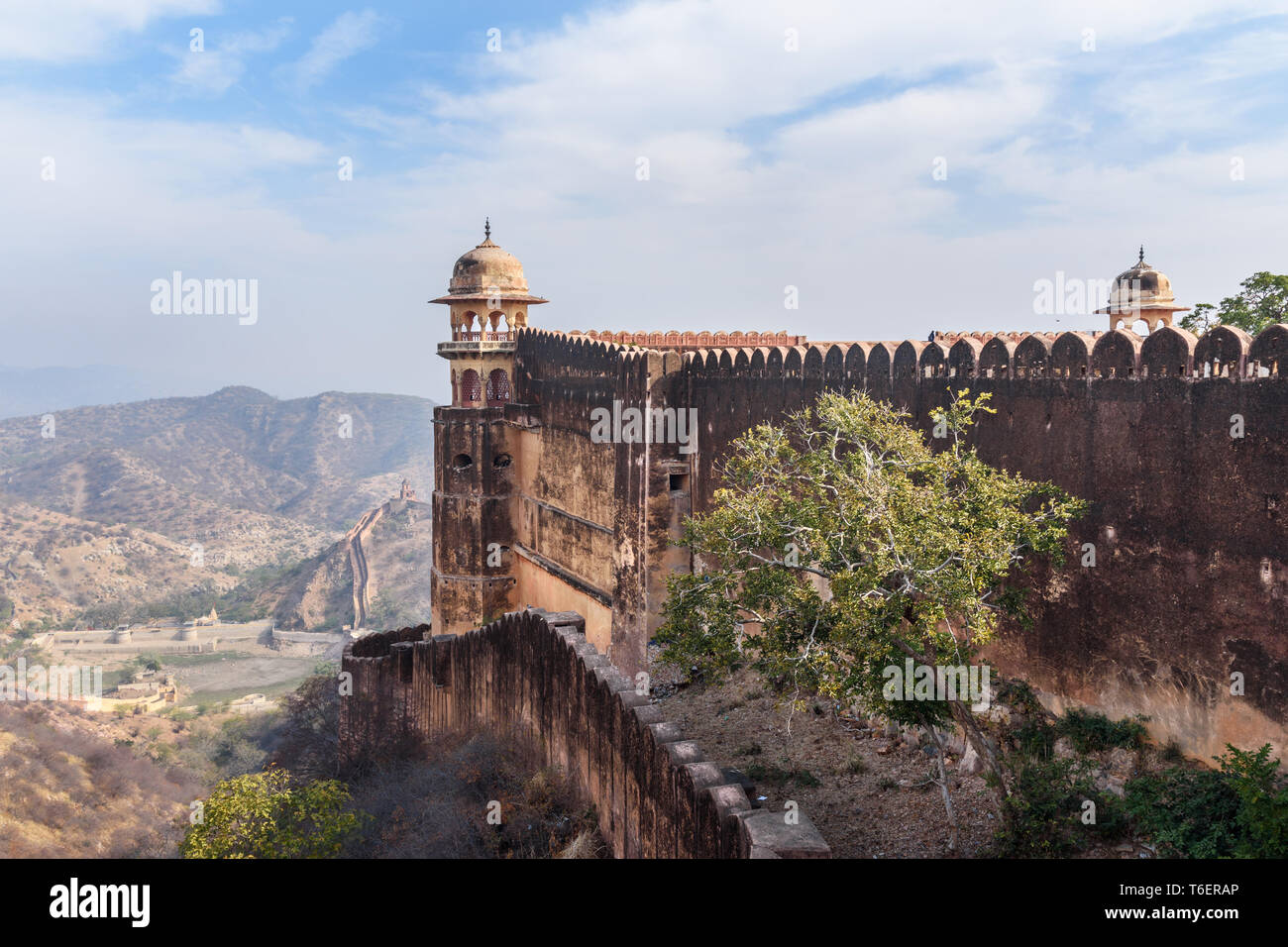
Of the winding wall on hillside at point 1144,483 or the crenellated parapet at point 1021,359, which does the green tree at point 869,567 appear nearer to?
the winding wall on hillside at point 1144,483

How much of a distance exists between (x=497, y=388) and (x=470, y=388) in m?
0.59

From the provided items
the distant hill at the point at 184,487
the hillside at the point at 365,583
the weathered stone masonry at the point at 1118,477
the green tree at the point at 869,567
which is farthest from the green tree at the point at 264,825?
the hillside at the point at 365,583

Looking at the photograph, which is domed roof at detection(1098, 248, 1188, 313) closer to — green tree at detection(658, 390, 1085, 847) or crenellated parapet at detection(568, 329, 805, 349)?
crenellated parapet at detection(568, 329, 805, 349)

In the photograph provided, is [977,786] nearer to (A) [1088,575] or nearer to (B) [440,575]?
(A) [1088,575]

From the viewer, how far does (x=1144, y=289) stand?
17266mm

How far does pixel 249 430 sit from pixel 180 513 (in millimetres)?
41575

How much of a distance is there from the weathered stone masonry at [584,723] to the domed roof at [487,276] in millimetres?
8514

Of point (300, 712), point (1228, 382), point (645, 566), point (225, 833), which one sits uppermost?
point (1228, 382)

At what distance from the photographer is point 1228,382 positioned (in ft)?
22.6

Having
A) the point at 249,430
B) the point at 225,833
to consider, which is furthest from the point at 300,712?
the point at 249,430

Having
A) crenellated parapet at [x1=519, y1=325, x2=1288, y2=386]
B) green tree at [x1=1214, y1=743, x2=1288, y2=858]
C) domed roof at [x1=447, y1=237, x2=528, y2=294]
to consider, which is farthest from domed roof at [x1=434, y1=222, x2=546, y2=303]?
green tree at [x1=1214, y1=743, x2=1288, y2=858]

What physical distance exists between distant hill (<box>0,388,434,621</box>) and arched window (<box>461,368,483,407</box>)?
2159cm

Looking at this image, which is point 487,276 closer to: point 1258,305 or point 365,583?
point 1258,305

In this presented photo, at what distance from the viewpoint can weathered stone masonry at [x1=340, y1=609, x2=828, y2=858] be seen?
648 centimetres
